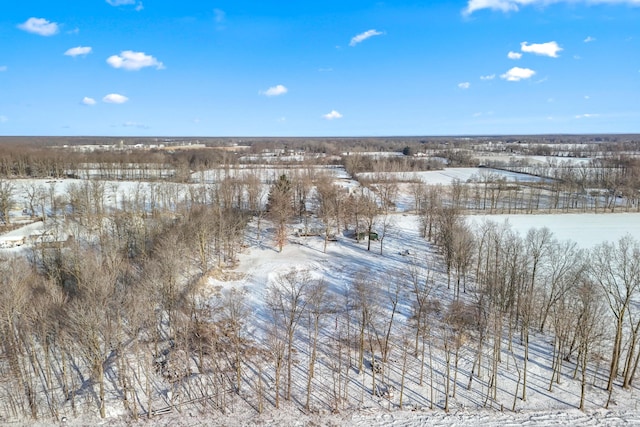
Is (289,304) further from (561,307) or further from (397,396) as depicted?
(561,307)

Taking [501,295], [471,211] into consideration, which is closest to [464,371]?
[501,295]

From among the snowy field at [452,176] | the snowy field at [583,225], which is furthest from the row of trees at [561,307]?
the snowy field at [452,176]

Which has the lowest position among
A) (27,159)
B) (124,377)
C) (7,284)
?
(124,377)

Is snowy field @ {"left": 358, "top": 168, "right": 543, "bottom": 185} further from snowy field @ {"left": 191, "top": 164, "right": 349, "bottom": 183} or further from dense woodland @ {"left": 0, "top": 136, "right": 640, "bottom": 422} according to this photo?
Result: dense woodland @ {"left": 0, "top": 136, "right": 640, "bottom": 422}

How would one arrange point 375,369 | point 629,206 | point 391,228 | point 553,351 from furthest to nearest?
1. point 629,206
2. point 391,228
3. point 553,351
4. point 375,369

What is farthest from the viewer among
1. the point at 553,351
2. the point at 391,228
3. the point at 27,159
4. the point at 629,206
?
the point at 27,159

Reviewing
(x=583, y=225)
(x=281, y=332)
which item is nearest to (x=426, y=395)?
(x=281, y=332)

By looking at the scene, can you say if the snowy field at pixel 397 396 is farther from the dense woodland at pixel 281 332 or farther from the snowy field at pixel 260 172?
the snowy field at pixel 260 172

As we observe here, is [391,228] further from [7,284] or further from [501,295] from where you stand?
[7,284]

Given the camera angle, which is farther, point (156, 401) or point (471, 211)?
point (471, 211)
